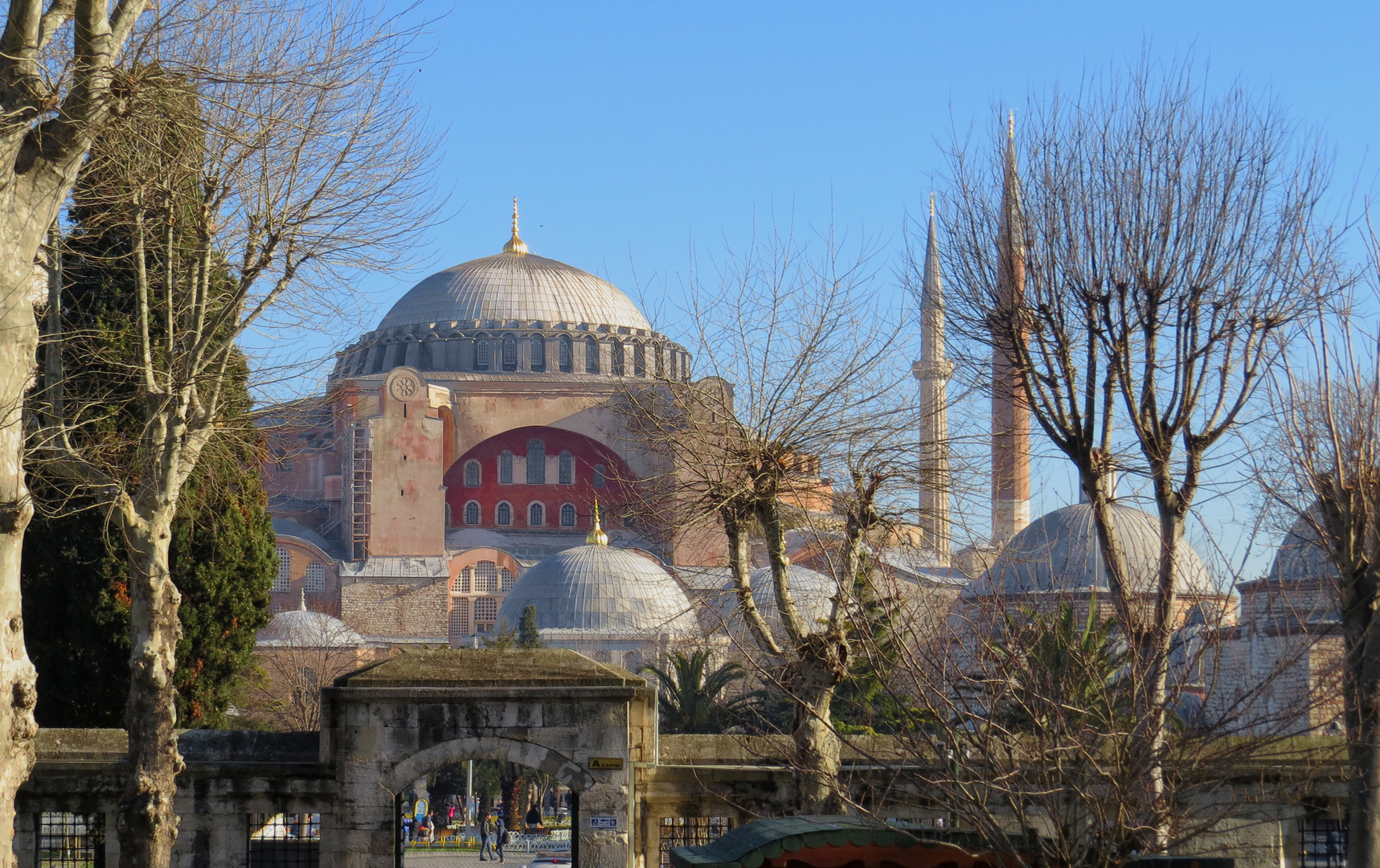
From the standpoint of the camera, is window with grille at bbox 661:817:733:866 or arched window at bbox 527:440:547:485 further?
arched window at bbox 527:440:547:485

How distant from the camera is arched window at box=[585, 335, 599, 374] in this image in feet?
211

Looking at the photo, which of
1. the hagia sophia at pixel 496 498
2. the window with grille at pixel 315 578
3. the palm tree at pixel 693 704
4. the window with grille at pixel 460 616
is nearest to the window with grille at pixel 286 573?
the hagia sophia at pixel 496 498

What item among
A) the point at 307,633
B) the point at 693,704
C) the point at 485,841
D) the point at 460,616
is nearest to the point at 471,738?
the point at 693,704

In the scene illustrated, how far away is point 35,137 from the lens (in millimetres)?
8359

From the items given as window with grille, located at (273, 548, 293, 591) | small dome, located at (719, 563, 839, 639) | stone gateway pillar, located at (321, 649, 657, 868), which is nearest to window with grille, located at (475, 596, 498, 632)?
window with grille, located at (273, 548, 293, 591)

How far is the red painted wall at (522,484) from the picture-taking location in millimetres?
59594

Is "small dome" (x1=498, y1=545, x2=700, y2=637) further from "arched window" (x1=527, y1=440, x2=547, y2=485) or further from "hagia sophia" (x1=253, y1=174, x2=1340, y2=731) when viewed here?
"arched window" (x1=527, y1=440, x2=547, y2=485)

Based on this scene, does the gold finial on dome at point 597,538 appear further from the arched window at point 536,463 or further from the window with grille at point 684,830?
the window with grille at point 684,830

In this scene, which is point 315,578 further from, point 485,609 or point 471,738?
point 471,738

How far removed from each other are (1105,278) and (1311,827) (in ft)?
13.3

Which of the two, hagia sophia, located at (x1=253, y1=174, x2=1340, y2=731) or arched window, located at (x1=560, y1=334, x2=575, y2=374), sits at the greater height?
arched window, located at (x1=560, y1=334, x2=575, y2=374)

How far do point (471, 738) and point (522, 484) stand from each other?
49.0m

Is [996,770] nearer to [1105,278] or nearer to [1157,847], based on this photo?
[1157,847]

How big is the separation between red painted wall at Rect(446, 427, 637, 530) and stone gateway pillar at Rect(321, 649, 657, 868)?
4802 cm
